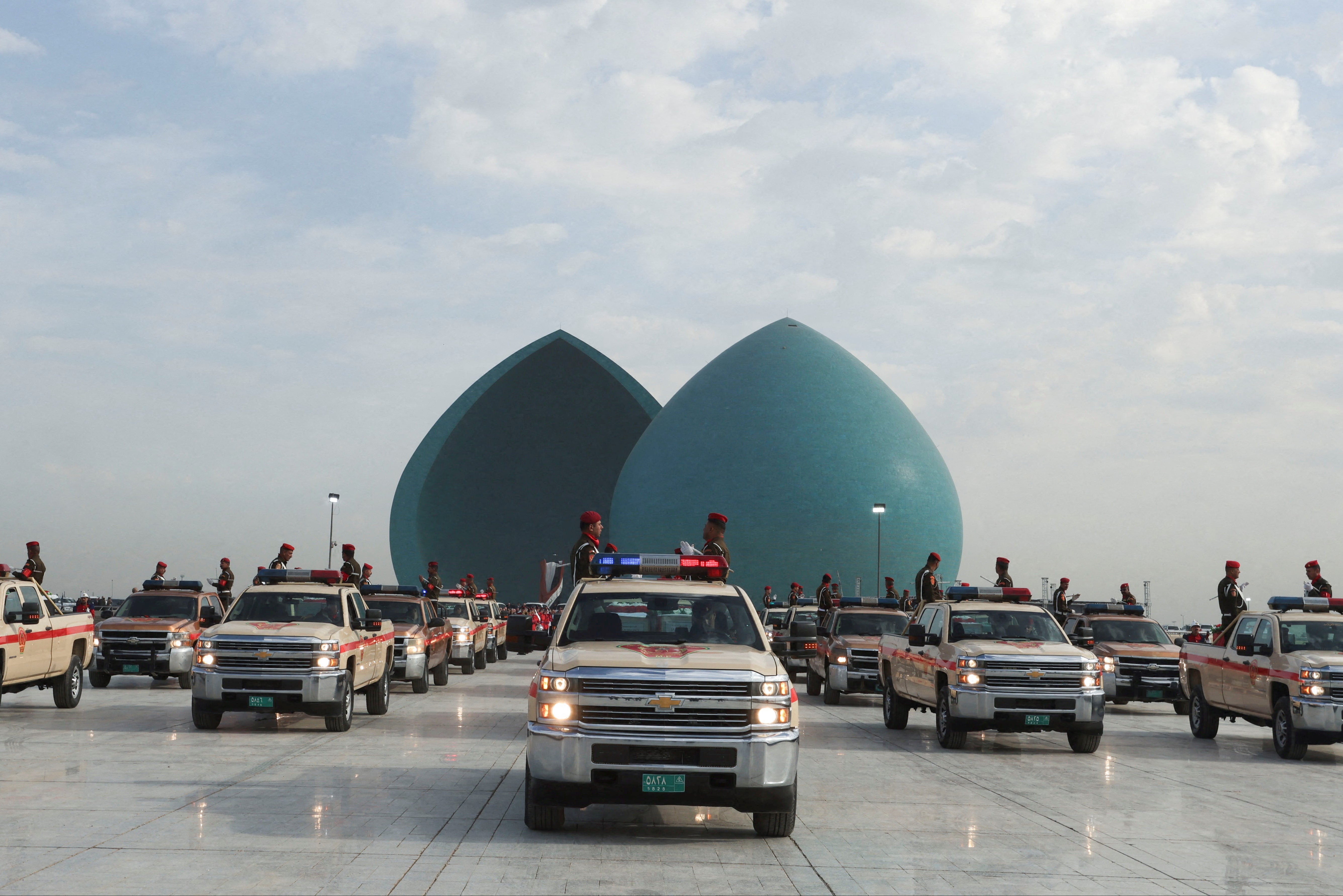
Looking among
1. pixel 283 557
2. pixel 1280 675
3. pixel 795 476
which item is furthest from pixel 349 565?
pixel 795 476

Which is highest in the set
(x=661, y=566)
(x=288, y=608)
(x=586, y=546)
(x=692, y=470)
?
(x=692, y=470)

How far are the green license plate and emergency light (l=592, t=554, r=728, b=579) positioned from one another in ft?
7.28

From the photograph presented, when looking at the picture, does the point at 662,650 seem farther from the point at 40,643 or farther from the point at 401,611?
the point at 401,611

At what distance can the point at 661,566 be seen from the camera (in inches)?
436

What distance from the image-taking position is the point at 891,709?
19062 mm

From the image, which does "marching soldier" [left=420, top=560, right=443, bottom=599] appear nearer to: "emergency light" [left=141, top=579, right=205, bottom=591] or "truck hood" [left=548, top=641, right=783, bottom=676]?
"emergency light" [left=141, top=579, right=205, bottom=591]

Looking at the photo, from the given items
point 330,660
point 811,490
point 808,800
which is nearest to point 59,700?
point 330,660

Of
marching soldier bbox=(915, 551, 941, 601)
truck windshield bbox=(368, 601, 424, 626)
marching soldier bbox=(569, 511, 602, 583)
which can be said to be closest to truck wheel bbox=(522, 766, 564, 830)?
marching soldier bbox=(569, 511, 602, 583)

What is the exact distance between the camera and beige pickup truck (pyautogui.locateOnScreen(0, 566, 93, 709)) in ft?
53.8

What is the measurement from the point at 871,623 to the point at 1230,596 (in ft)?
22.0

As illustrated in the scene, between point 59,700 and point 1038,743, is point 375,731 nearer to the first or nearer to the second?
point 59,700

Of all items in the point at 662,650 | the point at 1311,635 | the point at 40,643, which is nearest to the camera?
the point at 662,650

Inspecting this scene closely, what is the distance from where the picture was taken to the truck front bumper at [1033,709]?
50.9 ft

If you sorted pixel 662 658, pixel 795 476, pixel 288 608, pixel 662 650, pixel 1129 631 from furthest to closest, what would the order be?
pixel 795 476 → pixel 1129 631 → pixel 288 608 → pixel 662 650 → pixel 662 658
